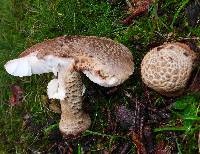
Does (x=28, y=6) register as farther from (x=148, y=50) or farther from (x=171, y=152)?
(x=171, y=152)

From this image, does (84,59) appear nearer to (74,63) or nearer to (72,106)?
(74,63)

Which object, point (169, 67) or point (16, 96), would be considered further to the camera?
point (16, 96)

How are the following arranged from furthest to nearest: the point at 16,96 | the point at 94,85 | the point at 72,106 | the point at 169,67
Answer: the point at 16,96 → the point at 94,85 → the point at 72,106 → the point at 169,67

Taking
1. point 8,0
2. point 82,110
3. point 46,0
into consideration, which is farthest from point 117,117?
point 8,0

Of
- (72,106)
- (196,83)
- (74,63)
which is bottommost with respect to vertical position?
(72,106)

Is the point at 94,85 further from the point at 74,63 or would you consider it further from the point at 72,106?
the point at 74,63

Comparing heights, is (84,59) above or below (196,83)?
above

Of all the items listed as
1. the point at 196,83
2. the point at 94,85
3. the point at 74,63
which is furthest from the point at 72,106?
the point at 196,83

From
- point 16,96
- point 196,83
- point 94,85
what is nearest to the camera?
point 196,83
